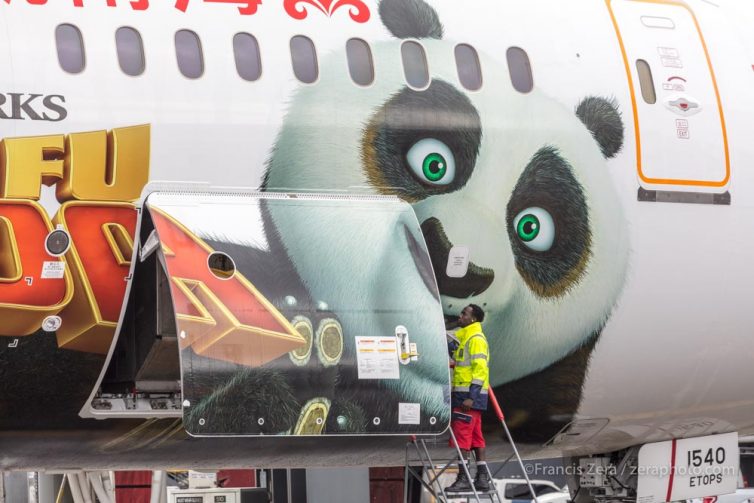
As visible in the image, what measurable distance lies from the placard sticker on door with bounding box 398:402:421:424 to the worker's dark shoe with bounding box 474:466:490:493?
1089 mm

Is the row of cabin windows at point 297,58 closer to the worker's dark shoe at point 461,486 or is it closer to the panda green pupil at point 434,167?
the panda green pupil at point 434,167

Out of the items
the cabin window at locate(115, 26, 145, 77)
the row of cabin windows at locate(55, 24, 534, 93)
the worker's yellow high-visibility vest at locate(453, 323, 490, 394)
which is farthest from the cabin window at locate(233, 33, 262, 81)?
the worker's yellow high-visibility vest at locate(453, 323, 490, 394)

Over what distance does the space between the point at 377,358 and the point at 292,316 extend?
2.07 ft

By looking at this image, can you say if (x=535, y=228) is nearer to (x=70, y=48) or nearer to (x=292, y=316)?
(x=292, y=316)

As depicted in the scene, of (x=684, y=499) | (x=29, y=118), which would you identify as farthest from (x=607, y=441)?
(x=29, y=118)

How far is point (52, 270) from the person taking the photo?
8.31m

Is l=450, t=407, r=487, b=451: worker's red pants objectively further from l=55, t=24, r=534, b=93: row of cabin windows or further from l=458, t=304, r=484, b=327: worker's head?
l=55, t=24, r=534, b=93: row of cabin windows

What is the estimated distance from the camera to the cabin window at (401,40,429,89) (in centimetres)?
961

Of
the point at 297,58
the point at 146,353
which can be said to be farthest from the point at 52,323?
the point at 297,58

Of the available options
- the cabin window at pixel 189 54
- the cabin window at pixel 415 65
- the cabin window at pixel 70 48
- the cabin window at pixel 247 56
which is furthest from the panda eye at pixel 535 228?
the cabin window at pixel 70 48

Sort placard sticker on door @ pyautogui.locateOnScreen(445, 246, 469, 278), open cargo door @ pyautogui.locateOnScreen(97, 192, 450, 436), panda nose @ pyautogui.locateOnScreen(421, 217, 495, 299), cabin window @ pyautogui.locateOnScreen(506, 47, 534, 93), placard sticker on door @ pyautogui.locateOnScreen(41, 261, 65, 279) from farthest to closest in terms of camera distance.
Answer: cabin window @ pyautogui.locateOnScreen(506, 47, 534, 93), placard sticker on door @ pyautogui.locateOnScreen(445, 246, 469, 278), panda nose @ pyautogui.locateOnScreen(421, 217, 495, 299), placard sticker on door @ pyautogui.locateOnScreen(41, 261, 65, 279), open cargo door @ pyautogui.locateOnScreen(97, 192, 450, 436)

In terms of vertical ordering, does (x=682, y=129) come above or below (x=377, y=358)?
above

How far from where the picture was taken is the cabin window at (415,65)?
9.61 m

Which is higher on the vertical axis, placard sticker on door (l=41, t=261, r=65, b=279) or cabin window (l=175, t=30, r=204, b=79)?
cabin window (l=175, t=30, r=204, b=79)
